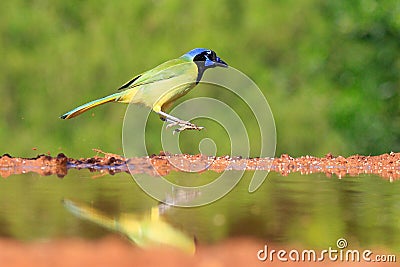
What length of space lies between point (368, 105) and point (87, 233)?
6091 millimetres

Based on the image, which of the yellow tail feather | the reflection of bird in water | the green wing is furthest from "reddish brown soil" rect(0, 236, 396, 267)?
the green wing

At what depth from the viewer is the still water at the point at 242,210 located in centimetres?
275

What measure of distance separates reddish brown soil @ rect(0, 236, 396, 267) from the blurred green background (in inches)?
242

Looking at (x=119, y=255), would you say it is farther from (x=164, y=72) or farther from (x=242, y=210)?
(x=164, y=72)

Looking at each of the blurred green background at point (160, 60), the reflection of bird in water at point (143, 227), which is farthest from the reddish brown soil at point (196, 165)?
the blurred green background at point (160, 60)

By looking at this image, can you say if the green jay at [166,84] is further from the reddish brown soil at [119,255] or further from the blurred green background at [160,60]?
the blurred green background at [160,60]

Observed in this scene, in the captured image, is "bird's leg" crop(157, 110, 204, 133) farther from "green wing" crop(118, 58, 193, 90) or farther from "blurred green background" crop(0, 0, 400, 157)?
"blurred green background" crop(0, 0, 400, 157)

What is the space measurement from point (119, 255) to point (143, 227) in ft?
1.59

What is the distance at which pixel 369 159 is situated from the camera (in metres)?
5.75

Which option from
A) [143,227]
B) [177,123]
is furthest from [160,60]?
[143,227]

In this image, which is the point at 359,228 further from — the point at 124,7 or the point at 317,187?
the point at 124,7

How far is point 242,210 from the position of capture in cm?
329

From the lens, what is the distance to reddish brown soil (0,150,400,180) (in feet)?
16.5

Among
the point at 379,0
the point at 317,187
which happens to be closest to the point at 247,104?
the point at 379,0
